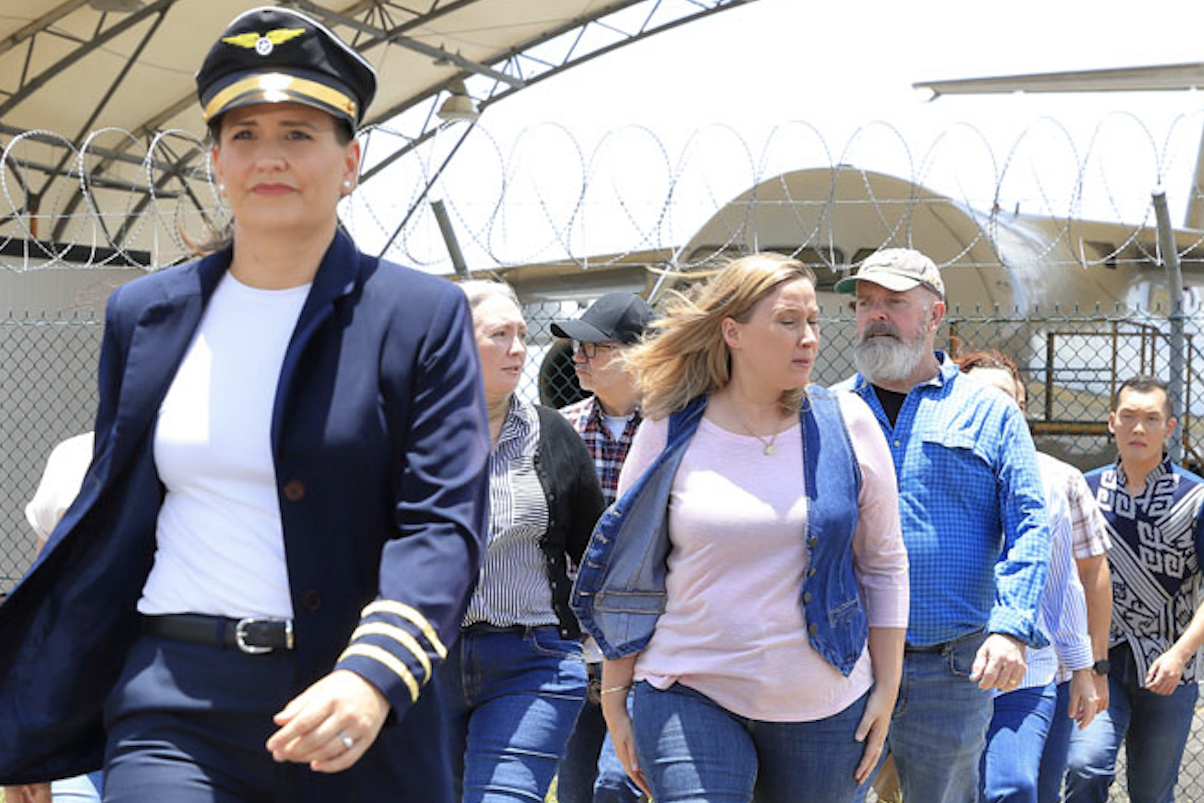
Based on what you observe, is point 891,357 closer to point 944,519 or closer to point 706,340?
point 944,519

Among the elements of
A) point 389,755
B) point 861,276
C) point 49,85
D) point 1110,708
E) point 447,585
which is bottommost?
point 1110,708

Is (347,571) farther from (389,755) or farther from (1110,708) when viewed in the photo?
(1110,708)

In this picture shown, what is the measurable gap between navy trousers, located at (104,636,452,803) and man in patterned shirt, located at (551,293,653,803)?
3.03m

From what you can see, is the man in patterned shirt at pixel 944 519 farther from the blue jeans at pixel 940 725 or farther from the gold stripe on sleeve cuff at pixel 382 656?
the gold stripe on sleeve cuff at pixel 382 656

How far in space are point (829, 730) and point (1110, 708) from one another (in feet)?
8.58

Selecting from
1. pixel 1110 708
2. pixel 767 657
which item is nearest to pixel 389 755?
pixel 767 657

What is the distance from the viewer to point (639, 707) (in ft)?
11.6

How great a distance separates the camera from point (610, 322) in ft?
18.0

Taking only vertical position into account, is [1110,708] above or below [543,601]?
below

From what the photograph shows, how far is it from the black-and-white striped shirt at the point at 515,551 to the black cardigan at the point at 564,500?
0.02 metres

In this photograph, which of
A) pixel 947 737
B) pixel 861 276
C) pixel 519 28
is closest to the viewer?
pixel 947 737

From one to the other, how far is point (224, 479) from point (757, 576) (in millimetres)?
1526

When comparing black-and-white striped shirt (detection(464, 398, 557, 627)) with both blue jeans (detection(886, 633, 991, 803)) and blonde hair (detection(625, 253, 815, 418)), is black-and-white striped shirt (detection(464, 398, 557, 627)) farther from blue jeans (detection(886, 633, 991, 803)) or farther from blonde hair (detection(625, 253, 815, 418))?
blue jeans (detection(886, 633, 991, 803))

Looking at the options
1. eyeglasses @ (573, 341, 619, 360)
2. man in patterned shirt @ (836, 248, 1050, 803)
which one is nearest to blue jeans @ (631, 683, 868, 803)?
man in patterned shirt @ (836, 248, 1050, 803)
